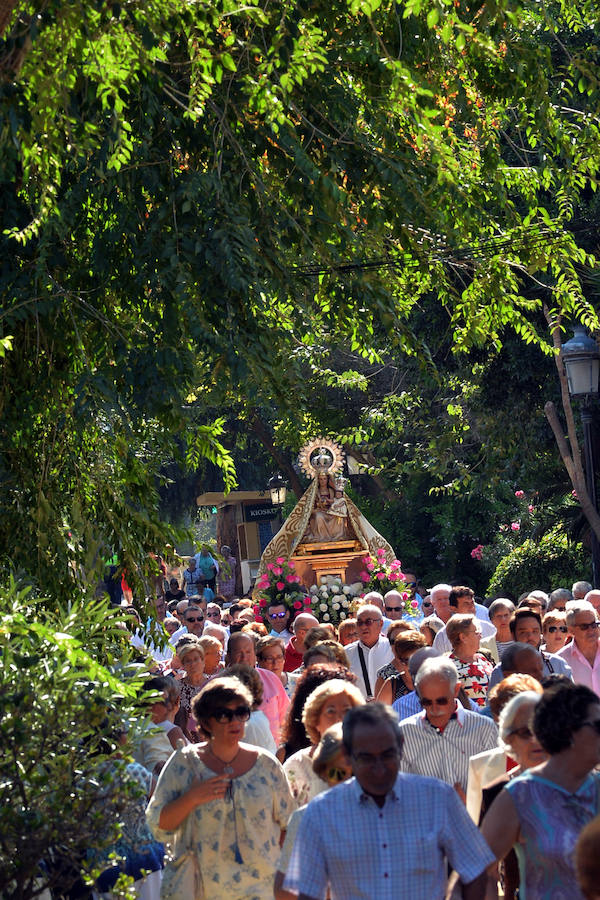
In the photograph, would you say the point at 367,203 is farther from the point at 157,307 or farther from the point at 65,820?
the point at 65,820

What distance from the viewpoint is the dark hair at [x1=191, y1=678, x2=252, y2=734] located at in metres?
5.95

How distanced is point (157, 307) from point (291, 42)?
1.78 m

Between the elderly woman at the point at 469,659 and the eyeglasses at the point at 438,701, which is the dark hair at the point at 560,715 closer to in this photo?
the eyeglasses at the point at 438,701

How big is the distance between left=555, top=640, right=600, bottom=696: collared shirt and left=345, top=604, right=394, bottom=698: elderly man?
1544 mm

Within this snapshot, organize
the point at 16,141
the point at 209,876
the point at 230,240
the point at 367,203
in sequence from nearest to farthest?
the point at 209,876, the point at 16,141, the point at 230,240, the point at 367,203

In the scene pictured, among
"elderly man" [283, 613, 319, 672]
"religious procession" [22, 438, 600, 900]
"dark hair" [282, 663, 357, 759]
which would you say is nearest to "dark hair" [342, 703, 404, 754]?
"religious procession" [22, 438, 600, 900]

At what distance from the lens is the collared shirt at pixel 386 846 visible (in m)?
4.51

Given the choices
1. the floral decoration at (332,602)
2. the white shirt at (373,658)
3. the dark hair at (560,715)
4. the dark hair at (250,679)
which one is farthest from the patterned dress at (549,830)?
the floral decoration at (332,602)

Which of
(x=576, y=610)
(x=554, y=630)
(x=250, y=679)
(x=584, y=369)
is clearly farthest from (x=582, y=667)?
(x=584, y=369)

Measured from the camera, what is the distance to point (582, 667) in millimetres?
10367

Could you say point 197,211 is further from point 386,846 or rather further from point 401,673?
point 386,846

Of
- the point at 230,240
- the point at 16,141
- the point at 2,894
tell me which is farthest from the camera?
the point at 230,240

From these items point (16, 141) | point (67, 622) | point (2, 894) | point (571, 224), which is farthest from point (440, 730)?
point (571, 224)

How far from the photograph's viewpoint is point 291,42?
7.79 meters
